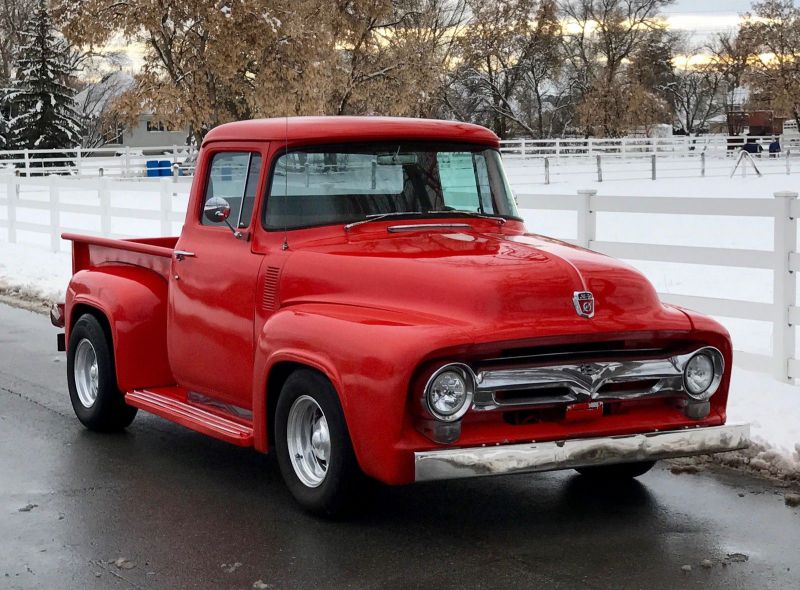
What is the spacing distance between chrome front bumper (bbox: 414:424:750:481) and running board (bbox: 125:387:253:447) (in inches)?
54.4

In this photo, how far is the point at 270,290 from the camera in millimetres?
6520

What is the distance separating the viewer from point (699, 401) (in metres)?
6.11

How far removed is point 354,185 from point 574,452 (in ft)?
6.29

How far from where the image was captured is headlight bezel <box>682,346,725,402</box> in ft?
20.0

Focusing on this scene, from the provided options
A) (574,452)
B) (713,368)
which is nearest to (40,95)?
(713,368)

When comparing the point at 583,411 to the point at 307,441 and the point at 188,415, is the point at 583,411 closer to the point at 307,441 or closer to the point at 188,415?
the point at 307,441

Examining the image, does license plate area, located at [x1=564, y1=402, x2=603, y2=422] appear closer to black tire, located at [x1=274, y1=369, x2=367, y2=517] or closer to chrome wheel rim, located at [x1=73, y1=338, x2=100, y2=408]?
black tire, located at [x1=274, y1=369, x2=367, y2=517]

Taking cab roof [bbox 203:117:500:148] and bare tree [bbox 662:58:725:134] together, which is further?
bare tree [bbox 662:58:725:134]

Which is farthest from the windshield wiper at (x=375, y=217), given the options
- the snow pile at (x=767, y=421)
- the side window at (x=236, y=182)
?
the snow pile at (x=767, y=421)

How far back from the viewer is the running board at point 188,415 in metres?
6.55

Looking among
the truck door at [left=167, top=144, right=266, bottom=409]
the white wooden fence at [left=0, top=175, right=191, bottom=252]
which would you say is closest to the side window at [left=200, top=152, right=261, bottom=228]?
the truck door at [left=167, top=144, right=266, bottom=409]

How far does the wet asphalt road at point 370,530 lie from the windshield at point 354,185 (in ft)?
4.64

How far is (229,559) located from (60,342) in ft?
11.7

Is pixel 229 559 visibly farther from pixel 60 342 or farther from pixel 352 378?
pixel 60 342
